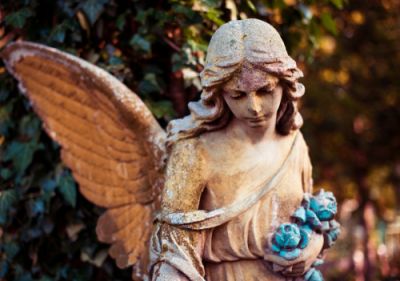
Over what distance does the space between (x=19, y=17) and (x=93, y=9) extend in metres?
0.45

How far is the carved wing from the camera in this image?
364 centimetres

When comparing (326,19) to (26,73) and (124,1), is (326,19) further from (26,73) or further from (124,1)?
(26,73)

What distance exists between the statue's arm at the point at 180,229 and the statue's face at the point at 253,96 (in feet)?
0.87

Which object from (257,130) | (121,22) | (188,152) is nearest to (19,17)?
(121,22)

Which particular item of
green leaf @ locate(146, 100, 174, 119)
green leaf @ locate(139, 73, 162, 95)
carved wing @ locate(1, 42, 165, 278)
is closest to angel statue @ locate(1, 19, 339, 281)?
carved wing @ locate(1, 42, 165, 278)

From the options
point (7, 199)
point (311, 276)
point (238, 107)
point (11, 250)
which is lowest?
point (11, 250)

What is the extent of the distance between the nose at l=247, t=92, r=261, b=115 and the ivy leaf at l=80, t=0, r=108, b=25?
176 centimetres

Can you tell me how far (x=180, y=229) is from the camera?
3.14m

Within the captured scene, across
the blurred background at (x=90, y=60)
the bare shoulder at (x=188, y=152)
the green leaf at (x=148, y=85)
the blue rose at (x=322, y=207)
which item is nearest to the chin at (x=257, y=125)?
the bare shoulder at (x=188, y=152)

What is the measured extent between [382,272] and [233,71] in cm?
762

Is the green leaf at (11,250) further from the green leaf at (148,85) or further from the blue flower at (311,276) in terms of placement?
the blue flower at (311,276)

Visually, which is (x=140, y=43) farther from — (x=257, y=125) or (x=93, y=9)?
(x=257, y=125)

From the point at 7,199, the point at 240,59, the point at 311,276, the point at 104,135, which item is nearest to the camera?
the point at 240,59

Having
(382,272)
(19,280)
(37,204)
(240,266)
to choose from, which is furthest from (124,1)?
(382,272)
